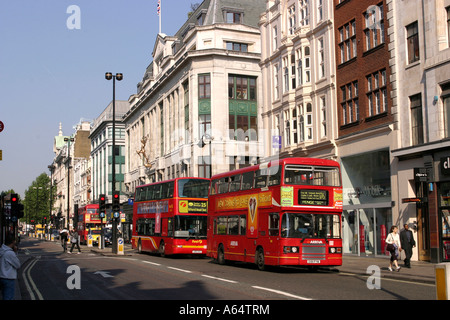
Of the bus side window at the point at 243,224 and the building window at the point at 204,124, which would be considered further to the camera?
the building window at the point at 204,124

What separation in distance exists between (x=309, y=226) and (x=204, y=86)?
3476 cm

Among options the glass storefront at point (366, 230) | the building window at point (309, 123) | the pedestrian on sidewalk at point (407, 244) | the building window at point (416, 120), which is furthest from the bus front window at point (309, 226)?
the building window at point (309, 123)

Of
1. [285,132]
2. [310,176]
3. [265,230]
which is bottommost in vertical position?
[265,230]

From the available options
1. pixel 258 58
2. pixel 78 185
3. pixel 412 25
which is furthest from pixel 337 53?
pixel 78 185

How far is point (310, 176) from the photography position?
20844 mm

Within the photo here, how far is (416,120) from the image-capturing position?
2569 centimetres

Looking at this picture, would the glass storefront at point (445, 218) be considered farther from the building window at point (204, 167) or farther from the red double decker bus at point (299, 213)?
the building window at point (204, 167)

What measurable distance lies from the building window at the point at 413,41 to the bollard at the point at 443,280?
691 inches

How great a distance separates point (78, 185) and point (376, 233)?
325 feet

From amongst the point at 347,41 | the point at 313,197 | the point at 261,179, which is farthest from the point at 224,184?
the point at 347,41

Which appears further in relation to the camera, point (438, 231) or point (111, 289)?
point (438, 231)

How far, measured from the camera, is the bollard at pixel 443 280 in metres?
9.78

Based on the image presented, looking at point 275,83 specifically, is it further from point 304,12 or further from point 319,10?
point 319,10
